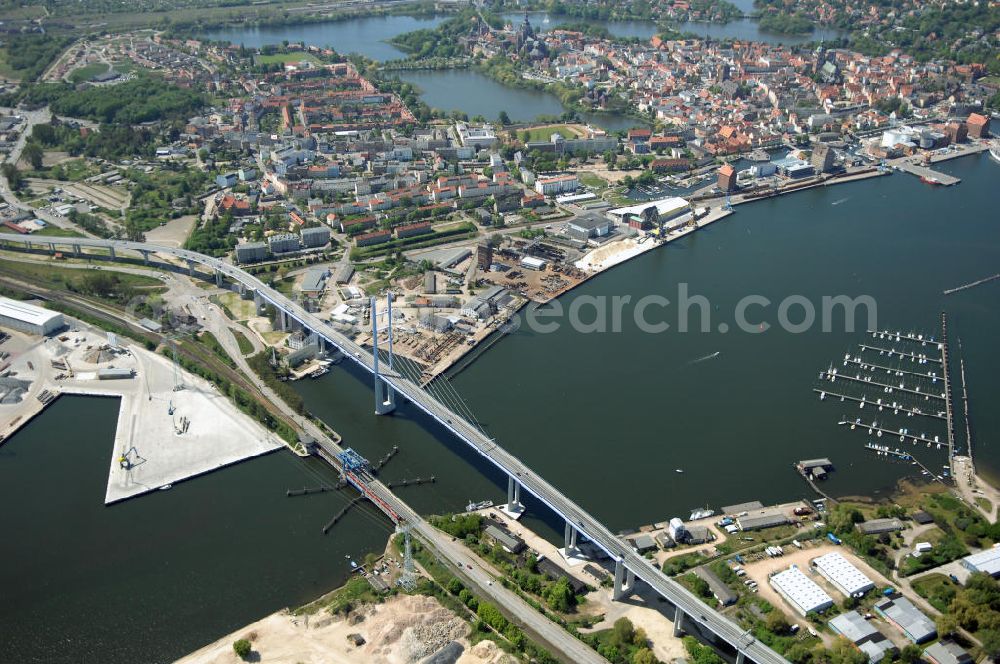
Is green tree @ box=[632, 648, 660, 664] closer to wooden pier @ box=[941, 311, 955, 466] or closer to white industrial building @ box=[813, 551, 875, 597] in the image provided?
white industrial building @ box=[813, 551, 875, 597]

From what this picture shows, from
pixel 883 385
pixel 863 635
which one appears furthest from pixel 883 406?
pixel 863 635

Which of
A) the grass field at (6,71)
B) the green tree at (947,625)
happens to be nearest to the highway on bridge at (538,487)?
the green tree at (947,625)

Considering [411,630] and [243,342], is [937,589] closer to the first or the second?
[411,630]

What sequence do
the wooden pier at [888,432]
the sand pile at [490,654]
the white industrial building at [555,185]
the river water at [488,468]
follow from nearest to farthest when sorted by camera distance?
the sand pile at [490,654], the river water at [488,468], the wooden pier at [888,432], the white industrial building at [555,185]

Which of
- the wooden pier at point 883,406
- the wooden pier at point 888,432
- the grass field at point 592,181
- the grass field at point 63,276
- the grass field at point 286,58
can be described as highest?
the grass field at point 286,58

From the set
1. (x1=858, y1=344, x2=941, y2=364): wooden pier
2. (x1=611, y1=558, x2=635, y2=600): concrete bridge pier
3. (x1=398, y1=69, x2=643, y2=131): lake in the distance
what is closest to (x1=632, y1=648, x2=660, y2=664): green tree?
(x1=611, y1=558, x2=635, y2=600): concrete bridge pier

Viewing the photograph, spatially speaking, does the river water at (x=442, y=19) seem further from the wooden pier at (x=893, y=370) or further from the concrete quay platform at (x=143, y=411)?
the concrete quay platform at (x=143, y=411)

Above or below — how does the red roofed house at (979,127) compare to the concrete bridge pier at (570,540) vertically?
above

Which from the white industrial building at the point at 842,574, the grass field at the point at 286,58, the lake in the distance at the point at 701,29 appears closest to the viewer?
the white industrial building at the point at 842,574

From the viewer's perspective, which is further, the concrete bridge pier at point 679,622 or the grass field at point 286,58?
the grass field at point 286,58
